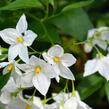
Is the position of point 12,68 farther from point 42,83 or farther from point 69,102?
point 69,102

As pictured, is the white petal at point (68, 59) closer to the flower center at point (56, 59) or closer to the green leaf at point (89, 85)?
the flower center at point (56, 59)

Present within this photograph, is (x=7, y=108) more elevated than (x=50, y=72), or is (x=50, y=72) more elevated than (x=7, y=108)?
(x=50, y=72)

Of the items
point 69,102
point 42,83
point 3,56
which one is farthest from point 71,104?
point 3,56

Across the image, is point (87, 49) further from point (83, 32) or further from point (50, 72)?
point (50, 72)

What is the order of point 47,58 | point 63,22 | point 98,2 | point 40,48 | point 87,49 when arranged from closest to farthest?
point 47,58 → point 40,48 → point 63,22 → point 87,49 → point 98,2

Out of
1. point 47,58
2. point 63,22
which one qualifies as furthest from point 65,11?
point 47,58

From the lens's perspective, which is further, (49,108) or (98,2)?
(98,2)

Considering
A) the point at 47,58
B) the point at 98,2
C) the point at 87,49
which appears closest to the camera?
the point at 47,58
